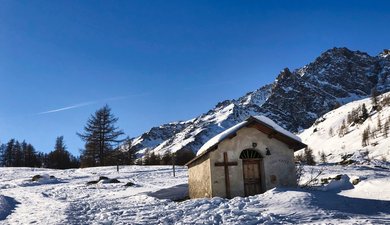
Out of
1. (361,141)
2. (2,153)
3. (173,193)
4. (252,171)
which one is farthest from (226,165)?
(361,141)

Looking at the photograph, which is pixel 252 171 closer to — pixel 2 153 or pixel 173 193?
pixel 173 193

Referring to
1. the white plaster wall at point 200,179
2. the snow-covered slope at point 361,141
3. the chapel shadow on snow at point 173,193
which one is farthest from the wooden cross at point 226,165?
the snow-covered slope at point 361,141

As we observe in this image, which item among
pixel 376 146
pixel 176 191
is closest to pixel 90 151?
pixel 176 191

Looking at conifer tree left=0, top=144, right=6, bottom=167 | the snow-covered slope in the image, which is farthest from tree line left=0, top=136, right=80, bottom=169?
the snow-covered slope

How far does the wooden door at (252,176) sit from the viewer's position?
22.6 m

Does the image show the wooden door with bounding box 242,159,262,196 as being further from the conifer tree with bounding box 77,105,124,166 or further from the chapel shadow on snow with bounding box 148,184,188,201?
the conifer tree with bounding box 77,105,124,166

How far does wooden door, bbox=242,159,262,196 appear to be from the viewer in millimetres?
22625

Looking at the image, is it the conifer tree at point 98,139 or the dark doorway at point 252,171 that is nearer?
the dark doorway at point 252,171

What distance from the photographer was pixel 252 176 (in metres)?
22.8

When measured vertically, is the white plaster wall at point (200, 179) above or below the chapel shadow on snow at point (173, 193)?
above

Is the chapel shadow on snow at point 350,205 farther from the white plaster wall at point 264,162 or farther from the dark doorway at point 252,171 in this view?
the dark doorway at point 252,171

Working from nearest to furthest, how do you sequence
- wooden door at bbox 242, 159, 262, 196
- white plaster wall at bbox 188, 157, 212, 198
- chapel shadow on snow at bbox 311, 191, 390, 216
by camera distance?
chapel shadow on snow at bbox 311, 191, 390, 216, white plaster wall at bbox 188, 157, 212, 198, wooden door at bbox 242, 159, 262, 196

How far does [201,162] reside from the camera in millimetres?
23938

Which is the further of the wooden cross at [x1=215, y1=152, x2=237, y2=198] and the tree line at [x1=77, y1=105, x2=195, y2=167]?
the tree line at [x1=77, y1=105, x2=195, y2=167]
